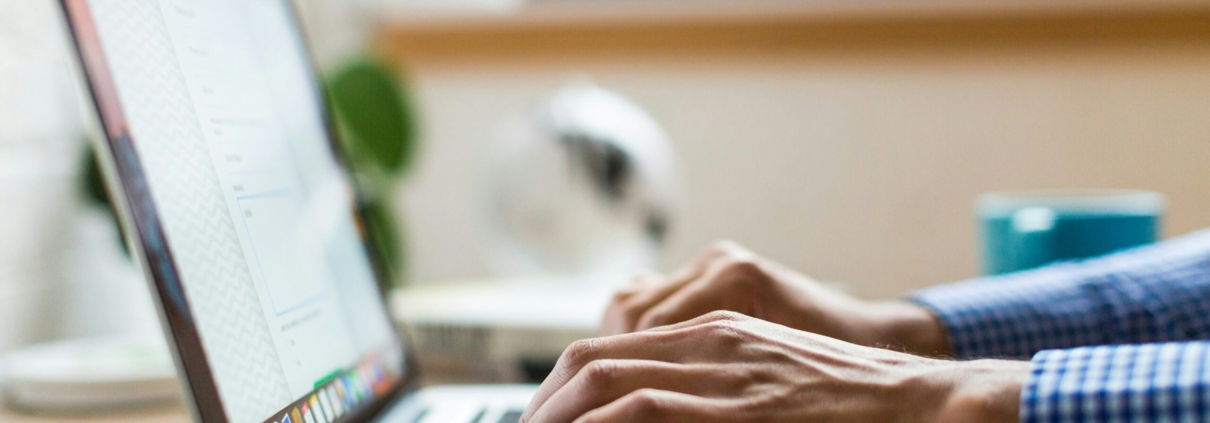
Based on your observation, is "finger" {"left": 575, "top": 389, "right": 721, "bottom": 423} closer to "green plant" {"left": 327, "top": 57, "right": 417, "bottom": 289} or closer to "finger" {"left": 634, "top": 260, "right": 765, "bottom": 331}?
"finger" {"left": 634, "top": 260, "right": 765, "bottom": 331}

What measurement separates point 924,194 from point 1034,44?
0.25 meters

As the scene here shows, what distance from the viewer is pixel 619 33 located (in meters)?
1.43

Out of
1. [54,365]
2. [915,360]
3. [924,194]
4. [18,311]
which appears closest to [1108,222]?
[915,360]

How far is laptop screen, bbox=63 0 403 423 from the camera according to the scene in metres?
0.35

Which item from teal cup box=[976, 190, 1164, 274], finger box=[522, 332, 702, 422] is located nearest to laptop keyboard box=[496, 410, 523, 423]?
finger box=[522, 332, 702, 422]

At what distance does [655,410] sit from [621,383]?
0.07 feet

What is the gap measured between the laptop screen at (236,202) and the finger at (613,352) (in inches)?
4.6

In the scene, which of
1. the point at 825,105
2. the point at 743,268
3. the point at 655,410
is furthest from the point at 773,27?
the point at 655,410

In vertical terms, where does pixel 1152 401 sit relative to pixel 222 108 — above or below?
below

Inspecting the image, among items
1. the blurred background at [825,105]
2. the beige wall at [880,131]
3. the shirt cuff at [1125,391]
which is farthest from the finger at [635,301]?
the beige wall at [880,131]

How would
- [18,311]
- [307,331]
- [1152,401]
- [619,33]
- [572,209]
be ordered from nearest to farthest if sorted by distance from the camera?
1. [1152,401]
2. [307,331]
3. [18,311]
4. [572,209]
5. [619,33]

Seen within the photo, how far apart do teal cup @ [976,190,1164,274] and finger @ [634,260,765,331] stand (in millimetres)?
319

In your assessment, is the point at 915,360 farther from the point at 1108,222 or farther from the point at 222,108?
the point at 1108,222

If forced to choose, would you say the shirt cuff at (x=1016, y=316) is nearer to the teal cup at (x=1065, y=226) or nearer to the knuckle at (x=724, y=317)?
the teal cup at (x=1065, y=226)
